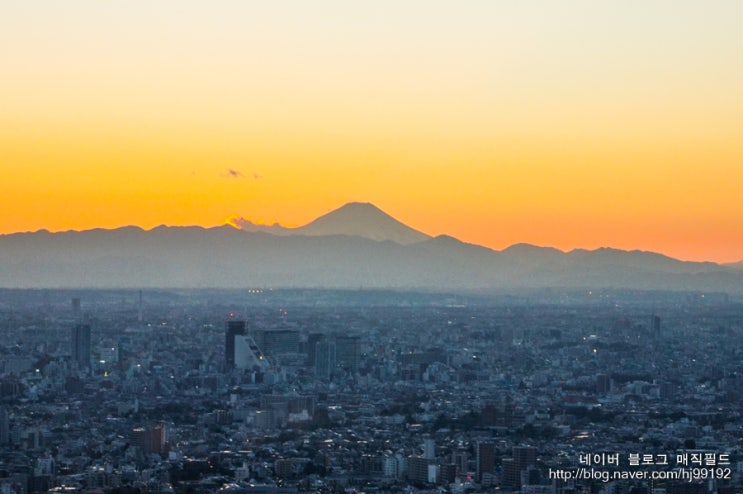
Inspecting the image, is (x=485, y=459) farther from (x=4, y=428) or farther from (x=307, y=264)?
(x=307, y=264)

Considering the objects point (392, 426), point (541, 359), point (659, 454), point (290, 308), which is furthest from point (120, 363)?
point (290, 308)

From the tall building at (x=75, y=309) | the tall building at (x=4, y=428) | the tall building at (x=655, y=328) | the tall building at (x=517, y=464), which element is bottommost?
the tall building at (x=517, y=464)

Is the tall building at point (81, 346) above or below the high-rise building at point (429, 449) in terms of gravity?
above

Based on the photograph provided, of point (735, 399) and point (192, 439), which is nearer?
point (192, 439)

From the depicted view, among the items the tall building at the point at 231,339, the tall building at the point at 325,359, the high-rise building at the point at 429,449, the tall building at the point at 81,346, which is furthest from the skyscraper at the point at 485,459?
the tall building at the point at 81,346

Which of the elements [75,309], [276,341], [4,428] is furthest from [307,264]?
[4,428]

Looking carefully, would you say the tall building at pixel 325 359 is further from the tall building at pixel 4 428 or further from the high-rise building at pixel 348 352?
the tall building at pixel 4 428

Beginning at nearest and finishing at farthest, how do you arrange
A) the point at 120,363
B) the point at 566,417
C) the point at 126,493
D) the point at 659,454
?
the point at 126,493
the point at 659,454
the point at 566,417
the point at 120,363

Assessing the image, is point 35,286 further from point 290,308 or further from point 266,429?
point 266,429
